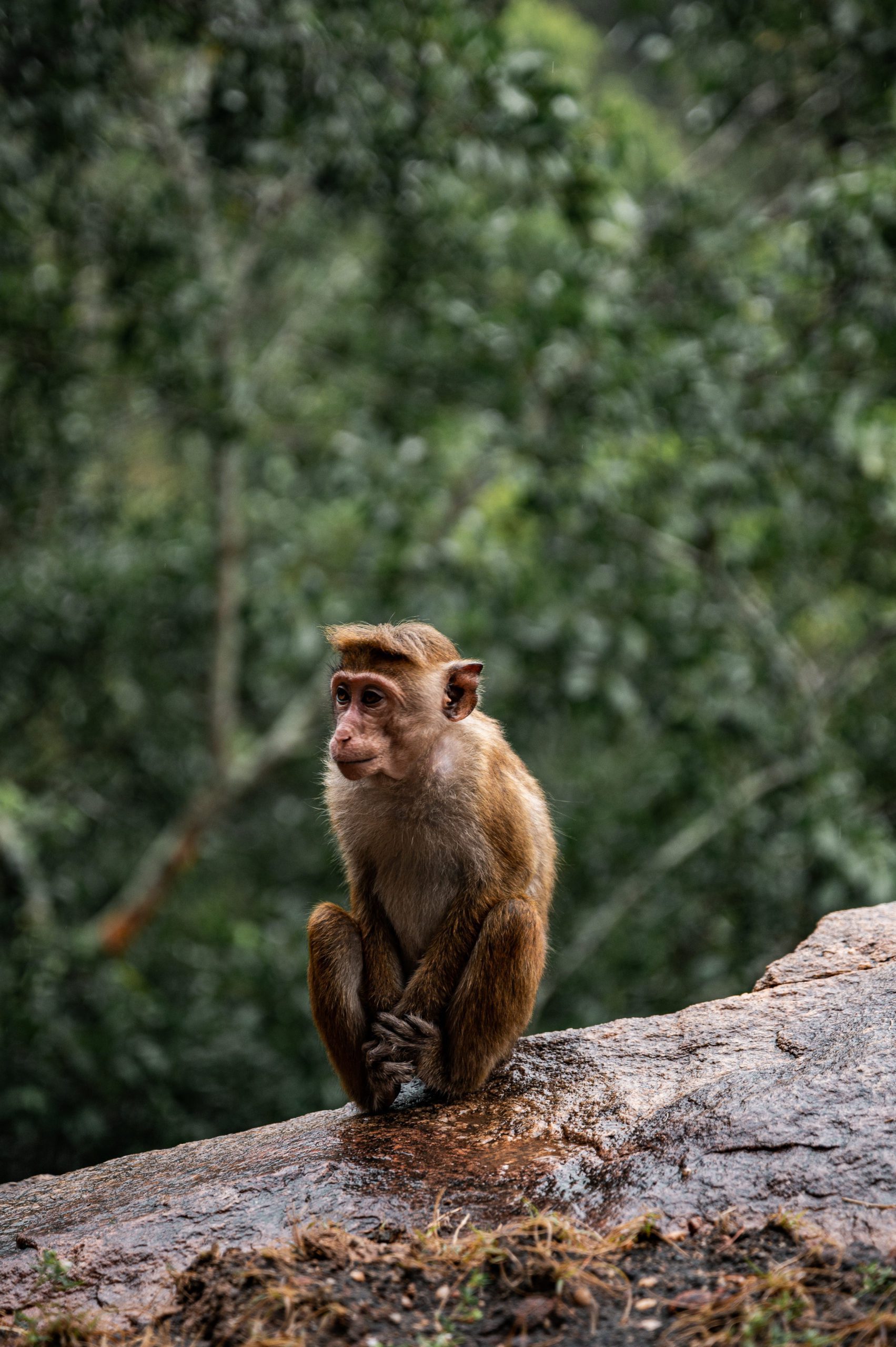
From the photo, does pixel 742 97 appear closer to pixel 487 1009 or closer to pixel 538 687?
pixel 538 687

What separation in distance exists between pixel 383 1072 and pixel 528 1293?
1.20 metres

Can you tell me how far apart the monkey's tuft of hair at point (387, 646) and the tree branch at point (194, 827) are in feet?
17.1

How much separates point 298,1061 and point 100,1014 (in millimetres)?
1439

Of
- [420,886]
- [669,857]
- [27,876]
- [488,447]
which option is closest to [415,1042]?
[420,886]

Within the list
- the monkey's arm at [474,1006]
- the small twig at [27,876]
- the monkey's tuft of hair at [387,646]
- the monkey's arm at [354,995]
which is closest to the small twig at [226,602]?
the small twig at [27,876]

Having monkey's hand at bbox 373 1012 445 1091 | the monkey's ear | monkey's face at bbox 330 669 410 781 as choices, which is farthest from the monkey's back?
monkey's hand at bbox 373 1012 445 1091

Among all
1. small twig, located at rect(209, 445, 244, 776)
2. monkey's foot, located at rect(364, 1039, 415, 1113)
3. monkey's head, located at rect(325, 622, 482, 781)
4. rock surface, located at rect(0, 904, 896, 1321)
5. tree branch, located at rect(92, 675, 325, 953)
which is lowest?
rock surface, located at rect(0, 904, 896, 1321)

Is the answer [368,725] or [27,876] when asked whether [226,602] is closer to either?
[27,876]

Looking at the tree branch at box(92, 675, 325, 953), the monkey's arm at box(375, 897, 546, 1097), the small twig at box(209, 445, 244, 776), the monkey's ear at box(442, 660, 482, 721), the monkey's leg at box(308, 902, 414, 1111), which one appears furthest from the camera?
the tree branch at box(92, 675, 325, 953)

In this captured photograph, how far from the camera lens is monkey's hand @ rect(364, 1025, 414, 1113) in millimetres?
3852

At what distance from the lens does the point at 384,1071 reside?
387 centimetres

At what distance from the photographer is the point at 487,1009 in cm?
376

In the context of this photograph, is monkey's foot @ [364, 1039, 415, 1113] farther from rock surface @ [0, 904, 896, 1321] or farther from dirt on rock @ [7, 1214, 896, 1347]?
dirt on rock @ [7, 1214, 896, 1347]

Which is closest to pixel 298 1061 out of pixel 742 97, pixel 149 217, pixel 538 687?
pixel 538 687
